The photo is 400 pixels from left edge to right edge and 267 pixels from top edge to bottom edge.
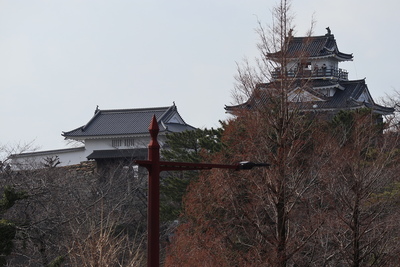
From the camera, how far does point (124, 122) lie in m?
46.9

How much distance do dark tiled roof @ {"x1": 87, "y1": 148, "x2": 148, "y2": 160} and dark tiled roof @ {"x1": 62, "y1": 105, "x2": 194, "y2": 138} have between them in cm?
162

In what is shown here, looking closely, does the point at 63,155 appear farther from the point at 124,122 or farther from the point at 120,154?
the point at 124,122

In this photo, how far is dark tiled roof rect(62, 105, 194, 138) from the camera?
45750mm

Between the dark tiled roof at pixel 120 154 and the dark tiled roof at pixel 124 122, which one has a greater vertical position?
the dark tiled roof at pixel 124 122

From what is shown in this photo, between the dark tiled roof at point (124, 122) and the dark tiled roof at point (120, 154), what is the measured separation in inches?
63.7

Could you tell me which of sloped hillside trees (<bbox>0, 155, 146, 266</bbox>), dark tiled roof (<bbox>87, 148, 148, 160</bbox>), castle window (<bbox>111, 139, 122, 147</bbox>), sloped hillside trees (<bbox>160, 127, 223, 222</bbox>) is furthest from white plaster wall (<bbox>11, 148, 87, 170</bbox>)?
sloped hillside trees (<bbox>160, 127, 223, 222</bbox>)

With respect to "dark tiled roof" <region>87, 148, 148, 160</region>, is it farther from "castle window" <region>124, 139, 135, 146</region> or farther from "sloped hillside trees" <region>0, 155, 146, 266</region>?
"castle window" <region>124, 139, 135, 146</region>

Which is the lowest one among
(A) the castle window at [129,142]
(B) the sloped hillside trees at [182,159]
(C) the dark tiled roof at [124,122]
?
(B) the sloped hillside trees at [182,159]

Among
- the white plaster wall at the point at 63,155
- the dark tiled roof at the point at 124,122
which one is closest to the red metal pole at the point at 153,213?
the dark tiled roof at the point at 124,122

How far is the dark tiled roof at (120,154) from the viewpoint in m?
41.1

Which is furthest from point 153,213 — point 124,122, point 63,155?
point 124,122

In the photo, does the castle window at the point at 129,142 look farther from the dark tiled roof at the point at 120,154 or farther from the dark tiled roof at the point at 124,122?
the dark tiled roof at the point at 120,154

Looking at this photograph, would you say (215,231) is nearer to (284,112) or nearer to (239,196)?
(239,196)

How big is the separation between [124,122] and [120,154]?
4.10 meters
